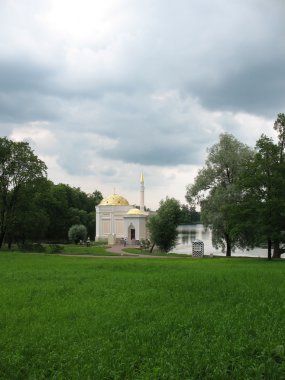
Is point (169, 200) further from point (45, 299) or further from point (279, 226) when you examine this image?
point (45, 299)

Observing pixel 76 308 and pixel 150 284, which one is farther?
pixel 150 284

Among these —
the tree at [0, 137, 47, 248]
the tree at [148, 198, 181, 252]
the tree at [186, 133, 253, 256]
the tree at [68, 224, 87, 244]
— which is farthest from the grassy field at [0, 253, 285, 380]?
the tree at [68, 224, 87, 244]

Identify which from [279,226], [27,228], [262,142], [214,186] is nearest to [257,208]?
[279,226]

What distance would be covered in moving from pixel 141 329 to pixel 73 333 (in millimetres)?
1318

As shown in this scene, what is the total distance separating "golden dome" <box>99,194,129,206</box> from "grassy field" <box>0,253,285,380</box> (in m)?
69.4

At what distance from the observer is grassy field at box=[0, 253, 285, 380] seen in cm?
602

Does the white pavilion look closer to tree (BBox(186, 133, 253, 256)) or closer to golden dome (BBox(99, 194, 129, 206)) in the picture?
golden dome (BBox(99, 194, 129, 206))

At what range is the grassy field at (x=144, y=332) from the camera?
6.02m

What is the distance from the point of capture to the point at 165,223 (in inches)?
1973

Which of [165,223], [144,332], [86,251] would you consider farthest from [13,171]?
[144,332]

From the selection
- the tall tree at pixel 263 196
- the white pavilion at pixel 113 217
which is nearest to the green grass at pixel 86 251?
the tall tree at pixel 263 196

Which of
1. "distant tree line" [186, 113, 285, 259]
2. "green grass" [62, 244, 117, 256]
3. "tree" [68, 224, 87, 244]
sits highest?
"distant tree line" [186, 113, 285, 259]

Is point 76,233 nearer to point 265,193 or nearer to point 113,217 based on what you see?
point 113,217

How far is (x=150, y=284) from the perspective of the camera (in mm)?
13086
